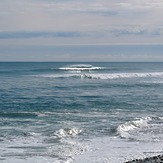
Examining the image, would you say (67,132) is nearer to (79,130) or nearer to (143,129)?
(79,130)

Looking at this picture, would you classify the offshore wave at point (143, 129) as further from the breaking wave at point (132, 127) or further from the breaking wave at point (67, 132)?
the breaking wave at point (67, 132)

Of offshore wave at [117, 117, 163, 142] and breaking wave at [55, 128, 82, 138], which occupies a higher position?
breaking wave at [55, 128, 82, 138]

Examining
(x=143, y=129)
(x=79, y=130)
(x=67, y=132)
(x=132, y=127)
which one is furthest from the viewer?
(x=132, y=127)

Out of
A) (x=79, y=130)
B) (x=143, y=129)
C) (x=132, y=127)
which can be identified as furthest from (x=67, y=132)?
(x=143, y=129)

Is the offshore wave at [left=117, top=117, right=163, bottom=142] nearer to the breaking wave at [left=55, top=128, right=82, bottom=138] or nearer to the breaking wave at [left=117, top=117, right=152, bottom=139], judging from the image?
the breaking wave at [left=117, top=117, right=152, bottom=139]

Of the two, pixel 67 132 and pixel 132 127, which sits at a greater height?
pixel 67 132

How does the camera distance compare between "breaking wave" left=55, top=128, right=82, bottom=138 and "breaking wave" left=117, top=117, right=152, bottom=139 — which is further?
"breaking wave" left=117, top=117, right=152, bottom=139

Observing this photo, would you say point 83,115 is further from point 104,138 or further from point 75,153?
point 75,153

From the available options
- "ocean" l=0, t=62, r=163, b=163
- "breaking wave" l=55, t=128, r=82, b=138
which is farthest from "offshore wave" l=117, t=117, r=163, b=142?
"breaking wave" l=55, t=128, r=82, b=138

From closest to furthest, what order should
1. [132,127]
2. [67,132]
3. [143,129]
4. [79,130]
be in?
[67,132]
[79,130]
[143,129]
[132,127]

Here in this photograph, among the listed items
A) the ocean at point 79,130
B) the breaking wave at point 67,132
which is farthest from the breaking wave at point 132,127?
the breaking wave at point 67,132

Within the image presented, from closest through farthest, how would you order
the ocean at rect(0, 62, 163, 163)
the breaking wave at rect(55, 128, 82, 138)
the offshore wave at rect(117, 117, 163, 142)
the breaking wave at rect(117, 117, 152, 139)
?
the ocean at rect(0, 62, 163, 163), the offshore wave at rect(117, 117, 163, 142), the breaking wave at rect(55, 128, 82, 138), the breaking wave at rect(117, 117, 152, 139)

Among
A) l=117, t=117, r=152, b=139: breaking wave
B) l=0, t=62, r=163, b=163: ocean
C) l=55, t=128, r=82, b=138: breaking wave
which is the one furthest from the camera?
l=117, t=117, r=152, b=139: breaking wave

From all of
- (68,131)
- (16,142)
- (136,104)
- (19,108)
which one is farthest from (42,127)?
(136,104)
